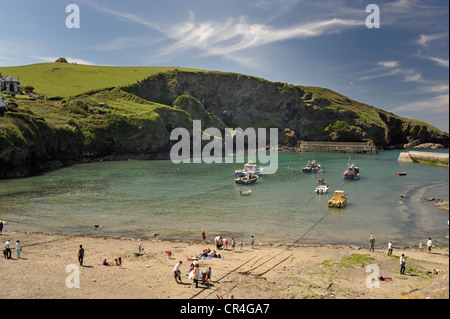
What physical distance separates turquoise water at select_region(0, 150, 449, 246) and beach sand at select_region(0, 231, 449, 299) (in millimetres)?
4953

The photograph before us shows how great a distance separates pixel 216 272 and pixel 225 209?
26494 mm

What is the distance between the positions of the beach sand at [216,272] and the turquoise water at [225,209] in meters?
4.95

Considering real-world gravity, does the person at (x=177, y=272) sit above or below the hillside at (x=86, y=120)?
below

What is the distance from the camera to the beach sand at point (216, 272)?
21.4m

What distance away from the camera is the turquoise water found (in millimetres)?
39844

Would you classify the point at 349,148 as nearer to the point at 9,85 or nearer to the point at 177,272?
the point at 9,85

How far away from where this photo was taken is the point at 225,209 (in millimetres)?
52188

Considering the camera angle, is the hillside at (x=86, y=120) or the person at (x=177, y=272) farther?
the hillside at (x=86, y=120)

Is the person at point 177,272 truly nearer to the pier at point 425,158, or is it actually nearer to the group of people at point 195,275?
the group of people at point 195,275

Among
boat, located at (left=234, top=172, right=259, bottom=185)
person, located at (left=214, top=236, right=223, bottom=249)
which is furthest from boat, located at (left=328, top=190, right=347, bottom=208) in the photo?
person, located at (left=214, top=236, right=223, bottom=249)

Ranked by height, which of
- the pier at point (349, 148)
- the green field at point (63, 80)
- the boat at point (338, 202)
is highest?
the green field at point (63, 80)

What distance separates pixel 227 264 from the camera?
27.9 meters

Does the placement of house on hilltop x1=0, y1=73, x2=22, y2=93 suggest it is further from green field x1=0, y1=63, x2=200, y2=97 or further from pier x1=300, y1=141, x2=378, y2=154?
pier x1=300, y1=141, x2=378, y2=154

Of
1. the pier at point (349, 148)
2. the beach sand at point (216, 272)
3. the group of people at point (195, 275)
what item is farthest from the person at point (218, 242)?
the pier at point (349, 148)
